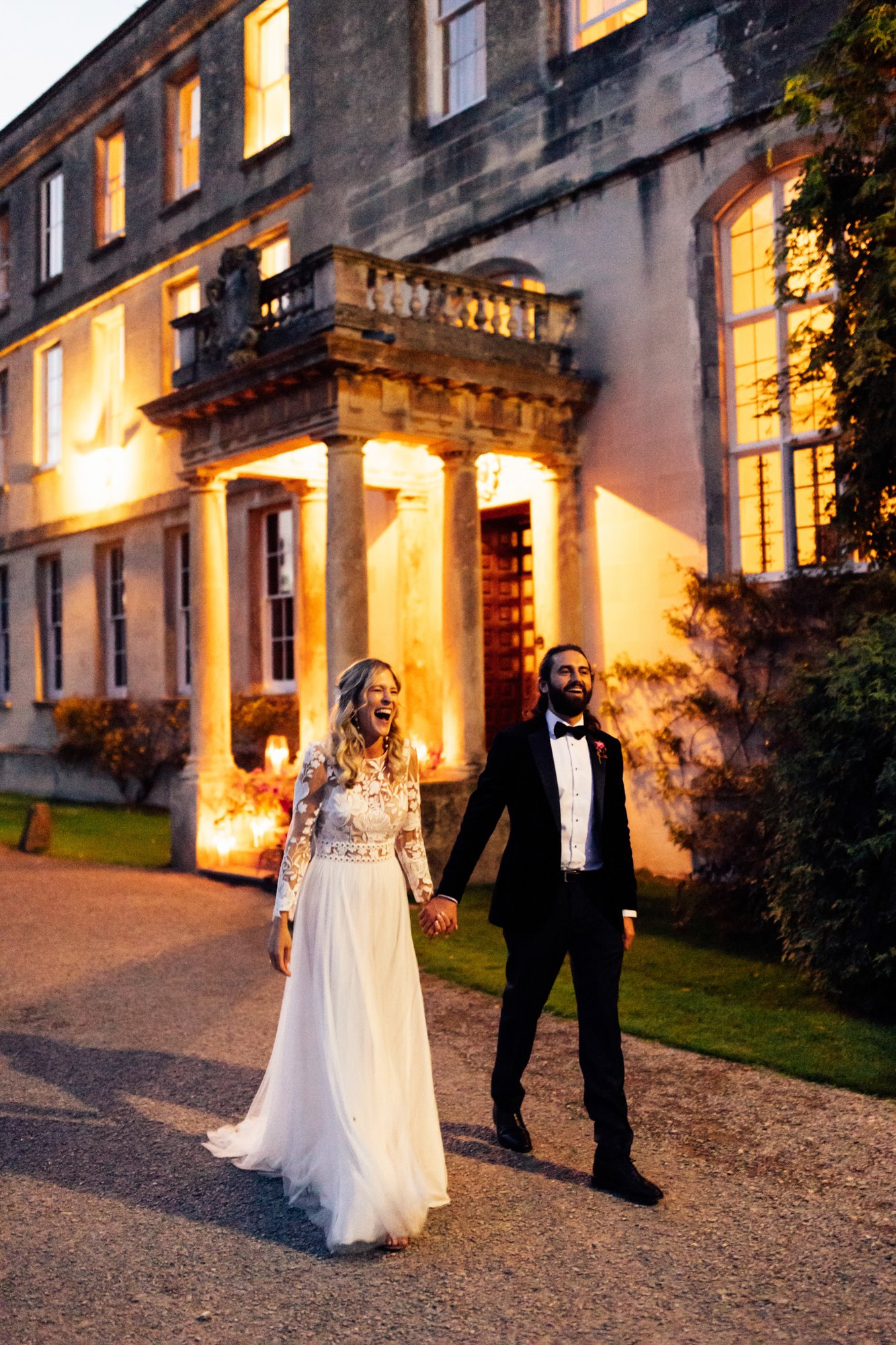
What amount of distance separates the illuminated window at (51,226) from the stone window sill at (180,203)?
14.3 ft

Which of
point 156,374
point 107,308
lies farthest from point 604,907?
point 107,308

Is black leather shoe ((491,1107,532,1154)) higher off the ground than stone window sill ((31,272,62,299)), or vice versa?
stone window sill ((31,272,62,299))

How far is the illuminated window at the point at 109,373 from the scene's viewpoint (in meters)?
Answer: 21.2

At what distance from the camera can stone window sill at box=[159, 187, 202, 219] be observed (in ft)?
63.3

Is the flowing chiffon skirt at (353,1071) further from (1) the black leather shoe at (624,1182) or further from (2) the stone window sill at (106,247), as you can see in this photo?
(2) the stone window sill at (106,247)

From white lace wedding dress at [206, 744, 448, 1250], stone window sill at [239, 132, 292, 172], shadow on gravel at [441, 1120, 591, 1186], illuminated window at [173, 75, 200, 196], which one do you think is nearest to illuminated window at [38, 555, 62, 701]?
illuminated window at [173, 75, 200, 196]

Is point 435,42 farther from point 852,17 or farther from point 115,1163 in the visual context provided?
point 115,1163

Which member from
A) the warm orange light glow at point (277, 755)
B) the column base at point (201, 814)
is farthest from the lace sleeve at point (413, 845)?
the warm orange light glow at point (277, 755)

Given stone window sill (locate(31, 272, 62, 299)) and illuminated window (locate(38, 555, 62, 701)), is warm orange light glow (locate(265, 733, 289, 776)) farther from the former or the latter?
stone window sill (locate(31, 272, 62, 299))

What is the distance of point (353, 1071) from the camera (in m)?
4.35

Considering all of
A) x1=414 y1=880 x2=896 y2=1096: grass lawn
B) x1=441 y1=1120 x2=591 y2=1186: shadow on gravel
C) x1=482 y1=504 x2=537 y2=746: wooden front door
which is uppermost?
x1=482 y1=504 x2=537 y2=746: wooden front door

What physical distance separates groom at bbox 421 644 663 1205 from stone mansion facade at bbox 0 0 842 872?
18.9 ft

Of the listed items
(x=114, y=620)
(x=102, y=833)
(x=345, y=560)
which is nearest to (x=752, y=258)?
(x=345, y=560)

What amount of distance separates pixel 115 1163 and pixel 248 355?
846cm
